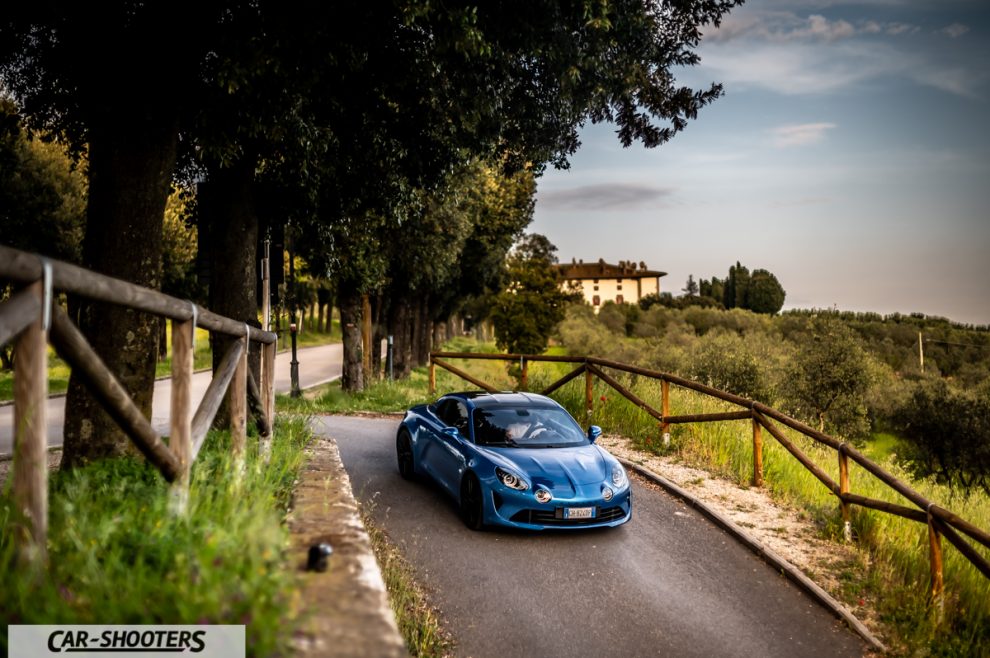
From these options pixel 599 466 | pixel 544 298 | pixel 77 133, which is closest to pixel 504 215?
pixel 77 133

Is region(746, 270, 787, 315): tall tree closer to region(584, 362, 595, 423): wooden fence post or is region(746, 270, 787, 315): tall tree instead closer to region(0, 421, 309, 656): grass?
region(584, 362, 595, 423): wooden fence post

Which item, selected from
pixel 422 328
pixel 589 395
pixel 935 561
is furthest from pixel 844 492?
pixel 422 328

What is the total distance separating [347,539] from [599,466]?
5321mm

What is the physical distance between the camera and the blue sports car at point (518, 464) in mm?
7863

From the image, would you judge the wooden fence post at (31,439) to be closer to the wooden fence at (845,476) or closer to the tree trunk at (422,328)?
the wooden fence at (845,476)

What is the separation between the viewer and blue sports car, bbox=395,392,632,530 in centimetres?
786

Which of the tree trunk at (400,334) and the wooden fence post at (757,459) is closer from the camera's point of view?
the wooden fence post at (757,459)

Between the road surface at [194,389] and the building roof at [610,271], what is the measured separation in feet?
399

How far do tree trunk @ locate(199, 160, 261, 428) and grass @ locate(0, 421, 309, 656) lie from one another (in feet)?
23.8

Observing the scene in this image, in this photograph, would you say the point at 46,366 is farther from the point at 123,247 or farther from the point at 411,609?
the point at 123,247

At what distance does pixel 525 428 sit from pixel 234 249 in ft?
16.6

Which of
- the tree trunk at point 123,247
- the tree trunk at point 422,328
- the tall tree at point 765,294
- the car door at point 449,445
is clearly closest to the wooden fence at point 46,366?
the tree trunk at point 123,247

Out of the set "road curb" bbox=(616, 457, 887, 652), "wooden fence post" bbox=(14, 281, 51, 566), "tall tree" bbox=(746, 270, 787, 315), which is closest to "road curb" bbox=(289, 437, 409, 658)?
"wooden fence post" bbox=(14, 281, 51, 566)

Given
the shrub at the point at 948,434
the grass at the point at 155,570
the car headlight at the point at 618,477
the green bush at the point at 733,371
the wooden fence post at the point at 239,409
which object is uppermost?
the wooden fence post at the point at 239,409
